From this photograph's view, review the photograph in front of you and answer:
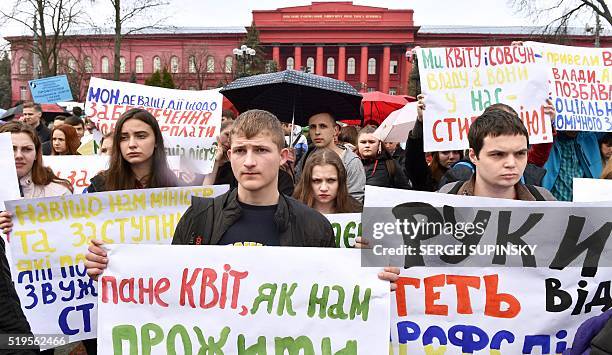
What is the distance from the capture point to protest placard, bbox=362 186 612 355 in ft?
9.37

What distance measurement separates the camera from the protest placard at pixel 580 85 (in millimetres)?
5148

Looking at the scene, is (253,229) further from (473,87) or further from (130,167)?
(473,87)

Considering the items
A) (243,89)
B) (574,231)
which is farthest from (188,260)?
(243,89)

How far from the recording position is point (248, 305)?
2.63 m

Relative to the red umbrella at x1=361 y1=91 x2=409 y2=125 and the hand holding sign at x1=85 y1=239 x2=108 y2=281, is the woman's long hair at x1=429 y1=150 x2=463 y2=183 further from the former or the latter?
the red umbrella at x1=361 y1=91 x2=409 y2=125

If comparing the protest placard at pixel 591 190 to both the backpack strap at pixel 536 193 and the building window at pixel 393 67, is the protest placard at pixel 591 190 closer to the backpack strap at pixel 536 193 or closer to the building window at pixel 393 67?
the backpack strap at pixel 536 193

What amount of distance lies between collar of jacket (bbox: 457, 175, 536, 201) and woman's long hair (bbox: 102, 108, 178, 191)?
1.77m

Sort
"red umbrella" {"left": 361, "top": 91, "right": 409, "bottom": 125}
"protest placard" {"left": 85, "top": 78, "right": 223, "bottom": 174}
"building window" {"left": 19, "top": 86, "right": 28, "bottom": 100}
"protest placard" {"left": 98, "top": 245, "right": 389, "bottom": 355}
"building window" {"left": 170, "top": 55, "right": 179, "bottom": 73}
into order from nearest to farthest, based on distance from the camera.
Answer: "protest placard" {"left": 98, "top": 245, "right": 389, "bottom": 355}
"protest placard" {"left": 85, "top": 78, "right": 223, "bottom": 174}
"red umbrella" {"left": 361, "top": 91, "right": 409, "bottom": 125}
"building window" {"left": 170, "top": 55, "right": 179, "bottom": 73}
"building window" {"left": 19, "top": 86, "right": 28, "bottom": 100}

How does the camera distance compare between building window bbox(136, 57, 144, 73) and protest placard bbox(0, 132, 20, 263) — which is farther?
building window bbox(136, 57, 144, 73)

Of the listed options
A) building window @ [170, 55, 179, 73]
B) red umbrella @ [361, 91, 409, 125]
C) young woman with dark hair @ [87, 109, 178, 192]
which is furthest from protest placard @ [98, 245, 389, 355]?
building window @ [170, 55, 179, 73]

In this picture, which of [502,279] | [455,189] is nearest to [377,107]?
[455,189]

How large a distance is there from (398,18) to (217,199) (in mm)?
74925

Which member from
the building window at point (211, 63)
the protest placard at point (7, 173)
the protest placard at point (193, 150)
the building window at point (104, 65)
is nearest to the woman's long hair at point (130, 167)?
the protest placard at point (7, 173)

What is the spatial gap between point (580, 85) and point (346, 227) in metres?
2.78
